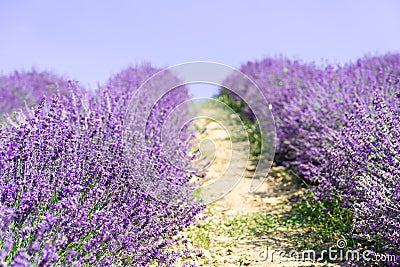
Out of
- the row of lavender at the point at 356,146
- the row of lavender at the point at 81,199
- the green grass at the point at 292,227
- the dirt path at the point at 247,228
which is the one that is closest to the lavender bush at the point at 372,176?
the row of lavender at the point at 356,146

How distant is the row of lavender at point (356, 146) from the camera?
2.27 metres

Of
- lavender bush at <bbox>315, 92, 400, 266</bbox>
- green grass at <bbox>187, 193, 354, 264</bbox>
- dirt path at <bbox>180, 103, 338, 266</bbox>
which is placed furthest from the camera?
green grass at <bbox>187, 193, 354, 264</bbox>

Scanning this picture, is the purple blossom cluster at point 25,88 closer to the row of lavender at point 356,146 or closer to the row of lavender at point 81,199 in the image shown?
the row of lavender at point 81,199

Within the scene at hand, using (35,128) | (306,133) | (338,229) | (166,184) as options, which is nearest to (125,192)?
(166,184)

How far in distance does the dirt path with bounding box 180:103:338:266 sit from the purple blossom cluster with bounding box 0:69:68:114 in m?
2.26

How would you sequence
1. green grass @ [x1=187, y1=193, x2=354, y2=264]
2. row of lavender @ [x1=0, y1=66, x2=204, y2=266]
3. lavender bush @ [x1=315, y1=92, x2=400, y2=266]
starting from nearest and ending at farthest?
row of lavender @ [x1=0, y1=66, x2=204, y2=266], lavender bush @ [x1=315, y1=92, x2=400, y2=266], green grass @ [x1=187, y1=193, x2=354, y2=264]

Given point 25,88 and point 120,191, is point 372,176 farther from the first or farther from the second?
point 25,88

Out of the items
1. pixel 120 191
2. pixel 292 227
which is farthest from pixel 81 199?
pixel 292 227

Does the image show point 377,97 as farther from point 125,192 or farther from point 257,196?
point 257,196

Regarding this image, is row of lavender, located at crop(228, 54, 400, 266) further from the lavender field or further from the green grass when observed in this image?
the green grass

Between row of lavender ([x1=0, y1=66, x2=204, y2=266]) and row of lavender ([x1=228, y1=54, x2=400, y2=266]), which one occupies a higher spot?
row of lavender ([x1=228, y1=54, x2=400, y2=266])

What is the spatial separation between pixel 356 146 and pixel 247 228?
120 centimetres

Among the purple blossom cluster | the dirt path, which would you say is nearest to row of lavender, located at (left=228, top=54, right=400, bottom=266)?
the dirt path

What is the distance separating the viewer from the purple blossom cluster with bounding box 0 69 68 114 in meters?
5.22
